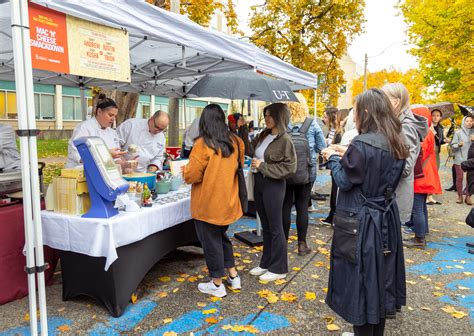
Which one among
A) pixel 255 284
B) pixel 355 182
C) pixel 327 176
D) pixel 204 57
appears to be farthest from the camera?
pixel 327 176

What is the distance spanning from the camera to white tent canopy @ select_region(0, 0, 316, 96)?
247cm

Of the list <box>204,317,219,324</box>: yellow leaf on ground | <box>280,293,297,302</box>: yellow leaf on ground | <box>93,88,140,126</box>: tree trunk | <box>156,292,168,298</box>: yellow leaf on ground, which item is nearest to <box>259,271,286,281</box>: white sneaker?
<box>280,293,297,302</box>: yellow leaf on ground

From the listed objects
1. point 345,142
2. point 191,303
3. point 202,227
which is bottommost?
point 191,303

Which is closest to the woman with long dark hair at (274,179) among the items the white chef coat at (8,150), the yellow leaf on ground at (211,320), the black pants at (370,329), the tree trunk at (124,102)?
the yellow leaf on ground at (211,320)

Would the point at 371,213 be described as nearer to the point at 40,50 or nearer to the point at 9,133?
the point at 40,50

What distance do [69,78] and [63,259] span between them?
3881 millimetres

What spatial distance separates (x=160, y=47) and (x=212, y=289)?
3.03 meters

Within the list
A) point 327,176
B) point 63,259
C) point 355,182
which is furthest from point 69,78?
point 327,176

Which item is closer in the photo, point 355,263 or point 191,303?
point 355,263

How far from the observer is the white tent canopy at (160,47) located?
97.2 inches

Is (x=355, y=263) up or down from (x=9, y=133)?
down

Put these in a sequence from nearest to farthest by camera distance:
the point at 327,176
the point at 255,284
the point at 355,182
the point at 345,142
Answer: the point at 355,182, the point at 345,142, the point at 255,284, the point at 327,176

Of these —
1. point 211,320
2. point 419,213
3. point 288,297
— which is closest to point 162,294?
point 211,320

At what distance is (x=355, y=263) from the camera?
86.8 inches
